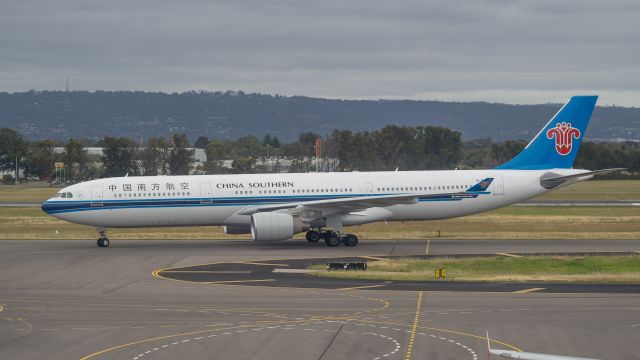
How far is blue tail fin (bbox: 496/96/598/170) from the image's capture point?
56250 millimetres

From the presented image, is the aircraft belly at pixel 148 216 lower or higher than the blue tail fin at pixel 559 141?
lower

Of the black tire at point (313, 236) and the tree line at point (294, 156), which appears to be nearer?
the black tire at point (313, 236)

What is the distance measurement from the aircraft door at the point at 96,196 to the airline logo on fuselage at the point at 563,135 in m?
25.9

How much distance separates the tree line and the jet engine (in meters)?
91.9

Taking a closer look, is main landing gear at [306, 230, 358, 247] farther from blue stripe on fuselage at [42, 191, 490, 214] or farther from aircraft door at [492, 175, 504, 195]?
aircraft door at [492, 175, 504, 195]

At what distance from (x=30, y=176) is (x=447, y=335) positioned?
559ft

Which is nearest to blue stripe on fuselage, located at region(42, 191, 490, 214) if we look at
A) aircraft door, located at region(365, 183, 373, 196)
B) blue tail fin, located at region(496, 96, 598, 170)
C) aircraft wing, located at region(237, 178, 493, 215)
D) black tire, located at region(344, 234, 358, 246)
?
aircraft wing, located at region(237, 178, 493, 215)

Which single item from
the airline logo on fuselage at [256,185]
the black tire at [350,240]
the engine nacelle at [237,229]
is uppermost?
the airline logo on fuselage at [256,185]

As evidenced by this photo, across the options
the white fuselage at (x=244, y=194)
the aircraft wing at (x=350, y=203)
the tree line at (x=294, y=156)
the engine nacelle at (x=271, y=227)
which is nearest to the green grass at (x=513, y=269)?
the aircraft wing at (x=350, y=203)

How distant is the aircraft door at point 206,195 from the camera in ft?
172

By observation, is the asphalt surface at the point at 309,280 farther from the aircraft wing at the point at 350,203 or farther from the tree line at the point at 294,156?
the tree line at the point at 294,156

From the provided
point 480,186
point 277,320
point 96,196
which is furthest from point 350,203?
point 277,320

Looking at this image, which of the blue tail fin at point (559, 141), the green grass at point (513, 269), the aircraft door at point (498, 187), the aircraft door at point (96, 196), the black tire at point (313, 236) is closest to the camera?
the green grass at point (513, 269)

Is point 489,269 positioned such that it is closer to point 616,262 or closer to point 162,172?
point 616,262
